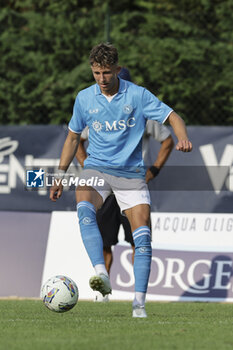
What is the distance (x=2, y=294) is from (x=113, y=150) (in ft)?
13.0

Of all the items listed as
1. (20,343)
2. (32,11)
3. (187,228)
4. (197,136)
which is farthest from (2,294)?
(32,11)

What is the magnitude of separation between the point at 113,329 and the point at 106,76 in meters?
2.12

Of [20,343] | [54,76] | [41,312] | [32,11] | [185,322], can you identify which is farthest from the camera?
[32,11]

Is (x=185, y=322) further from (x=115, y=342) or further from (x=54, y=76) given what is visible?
(x=54, y=76)

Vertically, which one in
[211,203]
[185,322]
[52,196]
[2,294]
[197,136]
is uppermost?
[52,196]

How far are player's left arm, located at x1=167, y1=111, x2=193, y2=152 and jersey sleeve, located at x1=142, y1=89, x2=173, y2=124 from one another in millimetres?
58

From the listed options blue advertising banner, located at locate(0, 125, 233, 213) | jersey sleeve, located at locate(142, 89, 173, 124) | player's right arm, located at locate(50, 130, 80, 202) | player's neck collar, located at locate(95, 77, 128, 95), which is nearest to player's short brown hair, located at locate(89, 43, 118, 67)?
player's neck collar, located at locate(95, 77, 128, 95)

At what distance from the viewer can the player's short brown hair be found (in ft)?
23.0

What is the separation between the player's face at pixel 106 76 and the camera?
7.06 metres

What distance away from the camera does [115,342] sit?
550 cm

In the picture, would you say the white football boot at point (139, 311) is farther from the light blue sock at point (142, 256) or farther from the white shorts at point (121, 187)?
the white shorts at point (121, 187)

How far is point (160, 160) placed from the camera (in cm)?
970

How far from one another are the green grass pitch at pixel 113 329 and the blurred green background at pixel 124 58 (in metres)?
6.24

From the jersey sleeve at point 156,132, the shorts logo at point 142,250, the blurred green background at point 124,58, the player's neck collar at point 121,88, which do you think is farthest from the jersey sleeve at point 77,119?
the blurred green background at point 124,58
